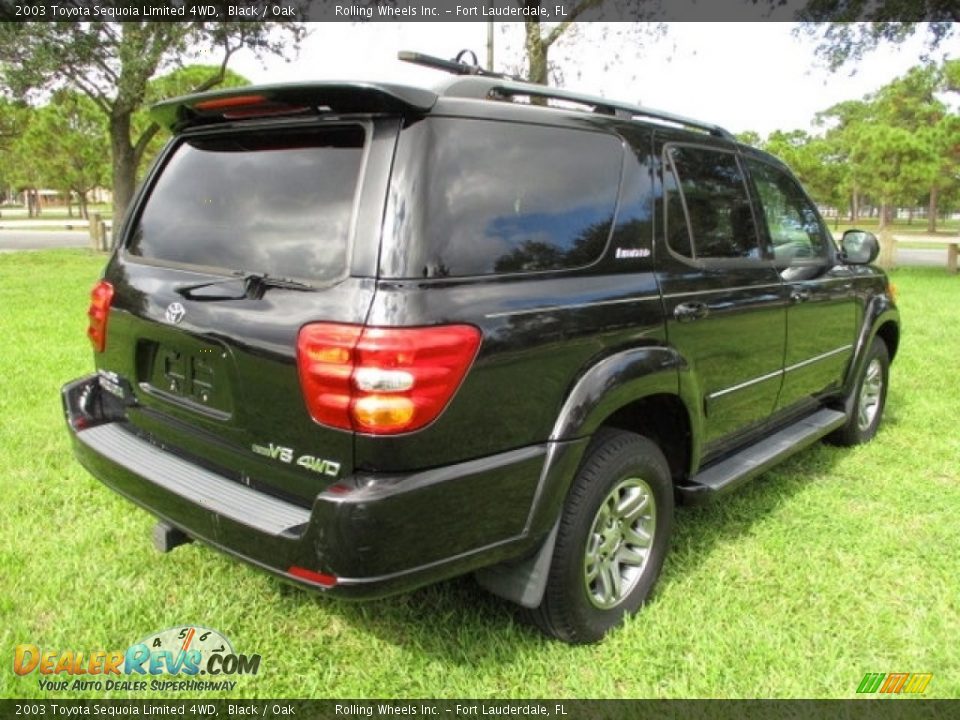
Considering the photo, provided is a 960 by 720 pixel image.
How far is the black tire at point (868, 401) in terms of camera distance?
4633 millimetres

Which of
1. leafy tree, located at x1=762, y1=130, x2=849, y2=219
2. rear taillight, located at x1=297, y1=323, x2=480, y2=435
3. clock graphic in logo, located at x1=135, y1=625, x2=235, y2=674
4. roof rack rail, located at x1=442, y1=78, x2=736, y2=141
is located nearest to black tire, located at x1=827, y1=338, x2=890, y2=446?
roof rack rail, located at x1=442, y1=78, x2=736, y2=141

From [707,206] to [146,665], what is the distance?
2871 millimetres

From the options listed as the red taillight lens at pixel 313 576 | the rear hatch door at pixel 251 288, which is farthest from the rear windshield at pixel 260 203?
the red taillight lens at pixel 313 576

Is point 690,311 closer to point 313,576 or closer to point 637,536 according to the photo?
point 637,536

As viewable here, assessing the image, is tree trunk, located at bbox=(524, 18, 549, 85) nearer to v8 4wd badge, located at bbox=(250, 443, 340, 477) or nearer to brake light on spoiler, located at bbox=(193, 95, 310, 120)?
brake light on spoiler, located at bbox=(193, 95, 310, 120)

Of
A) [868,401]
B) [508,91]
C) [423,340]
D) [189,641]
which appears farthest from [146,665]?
[868,401]

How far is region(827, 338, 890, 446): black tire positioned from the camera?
463cm

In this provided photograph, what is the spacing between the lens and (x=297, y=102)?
2.21 meters

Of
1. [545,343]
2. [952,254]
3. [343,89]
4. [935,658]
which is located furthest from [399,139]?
[952,254]

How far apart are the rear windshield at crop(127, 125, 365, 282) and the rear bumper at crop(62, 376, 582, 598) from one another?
671 millimetres

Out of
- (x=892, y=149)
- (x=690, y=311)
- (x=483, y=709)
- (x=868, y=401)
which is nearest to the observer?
(x=483, y=709)

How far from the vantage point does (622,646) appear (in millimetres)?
2621

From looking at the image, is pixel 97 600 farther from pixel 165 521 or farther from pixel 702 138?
pixel 702 138

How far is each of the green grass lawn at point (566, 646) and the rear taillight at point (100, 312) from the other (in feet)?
3.15
